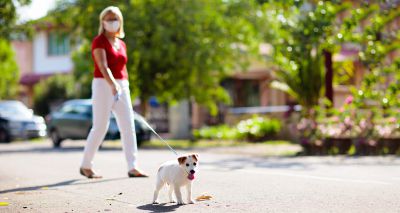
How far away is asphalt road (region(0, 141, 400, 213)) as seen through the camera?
7.40 metres

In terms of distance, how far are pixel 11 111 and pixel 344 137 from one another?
16.9m

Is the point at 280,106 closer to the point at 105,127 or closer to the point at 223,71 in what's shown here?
the point at 223,71

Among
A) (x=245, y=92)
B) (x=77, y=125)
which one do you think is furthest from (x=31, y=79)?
(x=77, y=125)

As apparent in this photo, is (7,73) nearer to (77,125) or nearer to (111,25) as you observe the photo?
(77,125)

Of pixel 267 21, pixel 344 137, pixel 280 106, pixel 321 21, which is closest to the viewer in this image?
pixel 321 21

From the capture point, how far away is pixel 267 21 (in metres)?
26.2

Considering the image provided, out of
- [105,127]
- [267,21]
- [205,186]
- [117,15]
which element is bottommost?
[205,186]

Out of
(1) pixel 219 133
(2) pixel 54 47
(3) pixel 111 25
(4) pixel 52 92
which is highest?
(2) pixel 54 47

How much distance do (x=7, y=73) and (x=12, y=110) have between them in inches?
379

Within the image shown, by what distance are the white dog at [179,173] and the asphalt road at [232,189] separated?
18cm

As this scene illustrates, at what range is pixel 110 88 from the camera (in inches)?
398

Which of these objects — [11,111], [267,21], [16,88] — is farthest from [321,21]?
[16,88]

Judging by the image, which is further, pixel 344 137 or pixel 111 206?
pixel 344 137

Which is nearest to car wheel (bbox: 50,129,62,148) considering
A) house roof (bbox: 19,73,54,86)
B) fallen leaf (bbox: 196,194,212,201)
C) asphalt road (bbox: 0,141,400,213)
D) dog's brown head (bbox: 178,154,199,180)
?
asphalt road (bbox: 0,141,400,213)
